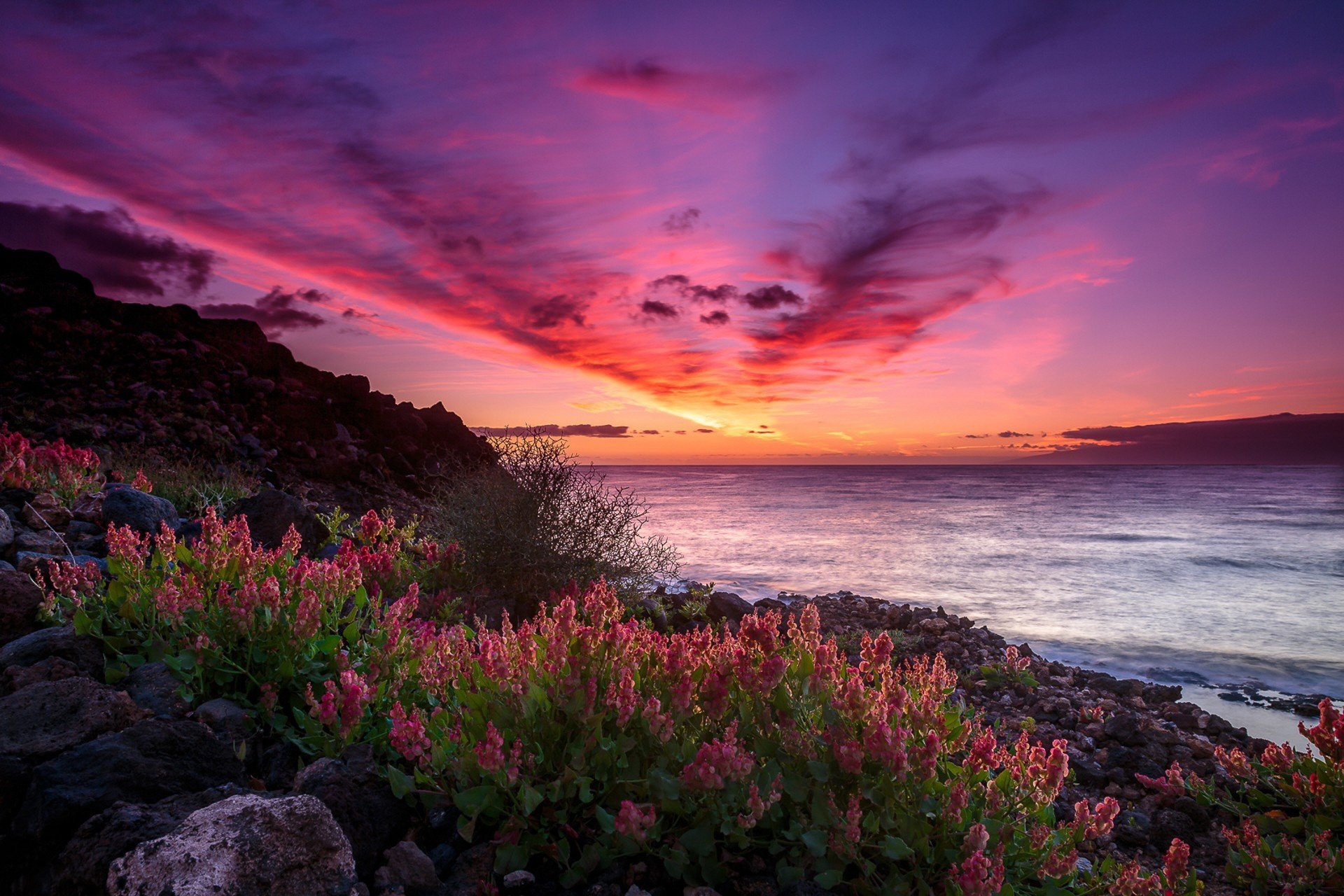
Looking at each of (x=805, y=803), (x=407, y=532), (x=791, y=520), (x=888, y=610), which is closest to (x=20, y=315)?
(x=407, y=532)

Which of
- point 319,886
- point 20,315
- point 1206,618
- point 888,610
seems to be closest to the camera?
point 319,886

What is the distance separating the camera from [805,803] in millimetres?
2816

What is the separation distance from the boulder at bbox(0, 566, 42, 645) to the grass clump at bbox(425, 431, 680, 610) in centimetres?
503

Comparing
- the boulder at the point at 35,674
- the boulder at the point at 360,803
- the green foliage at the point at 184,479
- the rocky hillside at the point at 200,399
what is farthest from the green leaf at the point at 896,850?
the rocky hillside at the point at 200,399

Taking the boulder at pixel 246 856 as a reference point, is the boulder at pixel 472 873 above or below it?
below

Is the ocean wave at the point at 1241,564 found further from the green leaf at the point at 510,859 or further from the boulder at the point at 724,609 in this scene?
the green leaf at the point at 510,859

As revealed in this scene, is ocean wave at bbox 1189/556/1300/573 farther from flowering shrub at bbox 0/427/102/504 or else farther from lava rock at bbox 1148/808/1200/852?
flowering shrub at bbox 0/427/102/504

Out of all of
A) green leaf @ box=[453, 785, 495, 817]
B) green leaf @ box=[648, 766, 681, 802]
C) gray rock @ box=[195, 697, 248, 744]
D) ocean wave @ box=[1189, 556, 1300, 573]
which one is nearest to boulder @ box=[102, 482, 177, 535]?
gray rock @ box=[195, 697, 248, 744]

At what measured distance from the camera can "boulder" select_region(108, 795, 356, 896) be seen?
87.5 inches

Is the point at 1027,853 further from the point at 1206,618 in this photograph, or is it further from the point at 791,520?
the point at 791,520

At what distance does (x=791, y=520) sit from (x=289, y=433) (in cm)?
2670

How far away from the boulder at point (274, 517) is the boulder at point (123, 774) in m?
5.04

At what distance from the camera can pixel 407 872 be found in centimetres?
255

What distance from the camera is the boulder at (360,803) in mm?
2707
